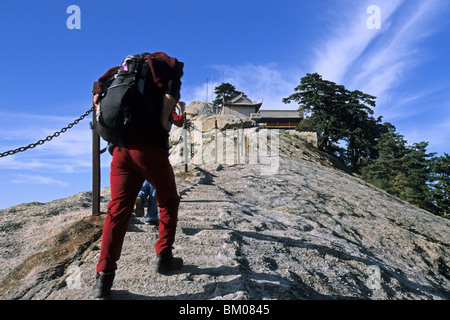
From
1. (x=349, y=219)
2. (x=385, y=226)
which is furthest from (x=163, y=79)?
(x=385, y=226)

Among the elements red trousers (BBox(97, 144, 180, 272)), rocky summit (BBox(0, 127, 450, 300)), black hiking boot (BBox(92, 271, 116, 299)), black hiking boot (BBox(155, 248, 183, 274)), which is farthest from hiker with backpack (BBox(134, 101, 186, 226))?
black hiking boot (BBox(92, 271, 116, 299))

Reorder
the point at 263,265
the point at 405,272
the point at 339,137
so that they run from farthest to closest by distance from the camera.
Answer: the point at 339,137, the point at 405,272, the point at 263,265

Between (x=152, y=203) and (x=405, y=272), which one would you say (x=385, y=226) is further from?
(x=152, y=203)

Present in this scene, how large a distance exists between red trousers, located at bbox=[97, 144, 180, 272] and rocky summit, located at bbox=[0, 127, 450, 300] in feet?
1.15

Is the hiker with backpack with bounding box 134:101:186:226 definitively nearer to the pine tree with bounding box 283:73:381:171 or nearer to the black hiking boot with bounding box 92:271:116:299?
the black hiking boot with bounding box 92:271:116:299

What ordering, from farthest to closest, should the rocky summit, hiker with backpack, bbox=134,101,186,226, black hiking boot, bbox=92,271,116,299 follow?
1. hiker with backpack, bbox=134,101,186,226
2. the rocky summit
3. black hiking boot, bbox=92,271,116,299

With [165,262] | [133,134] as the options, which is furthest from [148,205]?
[133,134]

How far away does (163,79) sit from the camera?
2244 millimetres

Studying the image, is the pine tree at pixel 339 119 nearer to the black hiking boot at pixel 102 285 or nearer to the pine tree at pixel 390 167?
the pine tree at pixel 390 167

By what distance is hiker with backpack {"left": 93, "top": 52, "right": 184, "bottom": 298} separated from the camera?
218 centimetres

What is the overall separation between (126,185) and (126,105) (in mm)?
586

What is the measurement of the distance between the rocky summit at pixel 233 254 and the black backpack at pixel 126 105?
46.5 inches

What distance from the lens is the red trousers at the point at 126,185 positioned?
7.16ft
